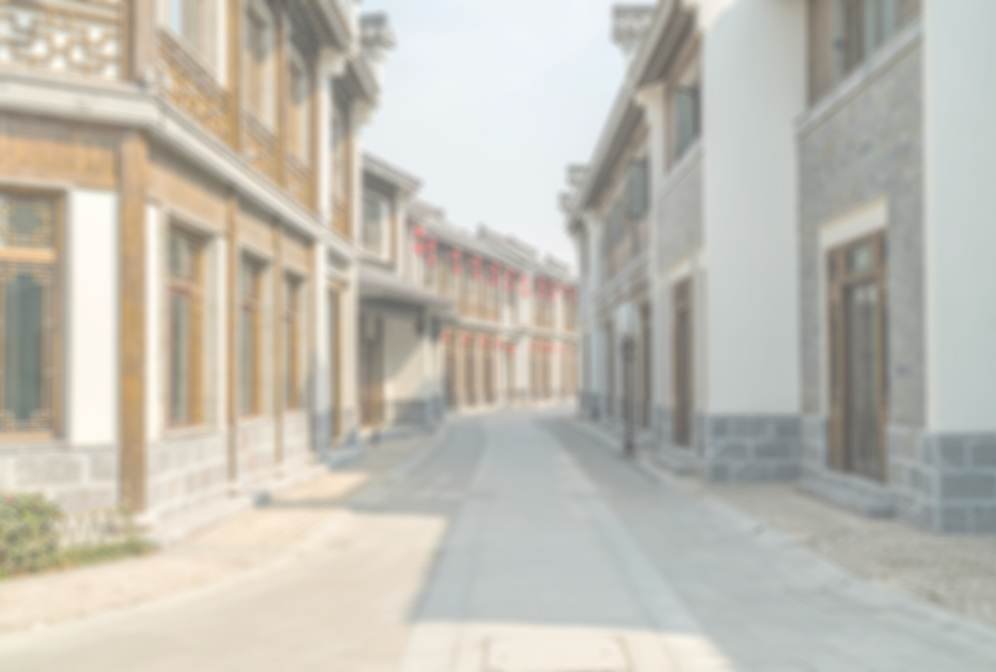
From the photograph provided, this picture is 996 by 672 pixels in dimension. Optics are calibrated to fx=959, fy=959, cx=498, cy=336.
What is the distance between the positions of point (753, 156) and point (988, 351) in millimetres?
5045

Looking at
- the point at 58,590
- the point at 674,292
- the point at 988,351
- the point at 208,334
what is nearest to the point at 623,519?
the point at 988,351

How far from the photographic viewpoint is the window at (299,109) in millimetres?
15156

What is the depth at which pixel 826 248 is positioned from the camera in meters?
11.8

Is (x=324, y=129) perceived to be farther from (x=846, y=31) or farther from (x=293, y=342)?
(x=846, y=31)

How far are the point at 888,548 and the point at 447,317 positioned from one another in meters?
24.3

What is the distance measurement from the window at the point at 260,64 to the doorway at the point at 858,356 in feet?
25.5

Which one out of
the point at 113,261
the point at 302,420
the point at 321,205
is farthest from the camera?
the point at 321,205

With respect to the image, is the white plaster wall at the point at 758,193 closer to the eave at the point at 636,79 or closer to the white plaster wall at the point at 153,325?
the eave at the point at 636,79

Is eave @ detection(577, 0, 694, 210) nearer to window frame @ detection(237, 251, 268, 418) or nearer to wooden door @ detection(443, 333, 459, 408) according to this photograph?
window frame @ detection(237, 251, 268, 418)

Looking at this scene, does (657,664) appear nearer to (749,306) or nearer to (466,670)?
(466,670)

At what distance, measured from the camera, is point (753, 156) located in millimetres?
13016

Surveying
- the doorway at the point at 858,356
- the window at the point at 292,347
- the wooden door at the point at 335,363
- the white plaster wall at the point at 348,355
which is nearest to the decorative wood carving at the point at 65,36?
the window at the point at 292,347

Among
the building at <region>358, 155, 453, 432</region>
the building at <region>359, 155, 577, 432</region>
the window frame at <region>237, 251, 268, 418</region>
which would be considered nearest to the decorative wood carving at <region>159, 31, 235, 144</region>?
the window frame at <region>237, 251, 268, 418</region>

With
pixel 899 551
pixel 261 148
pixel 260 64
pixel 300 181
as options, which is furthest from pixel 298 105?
pixel 899 551
